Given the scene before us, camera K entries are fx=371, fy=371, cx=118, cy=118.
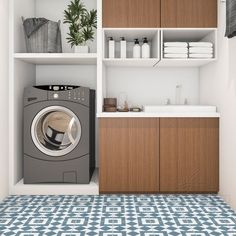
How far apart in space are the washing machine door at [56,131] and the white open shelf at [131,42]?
2.29ft

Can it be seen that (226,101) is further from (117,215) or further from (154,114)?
(117,215)

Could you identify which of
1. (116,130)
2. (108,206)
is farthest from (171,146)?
(108,206)

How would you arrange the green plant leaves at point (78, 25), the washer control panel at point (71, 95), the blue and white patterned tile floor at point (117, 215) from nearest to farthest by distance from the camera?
the blue and white patterned tile floor at point (117, 215) → the washer control panel at point (71, 95) → the green plant leaves at point (78, 25)

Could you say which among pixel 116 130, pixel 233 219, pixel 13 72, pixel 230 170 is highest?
pixel 13 72

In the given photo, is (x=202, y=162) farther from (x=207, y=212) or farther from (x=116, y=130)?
(x=116, y=130)

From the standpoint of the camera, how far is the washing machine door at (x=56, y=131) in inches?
145

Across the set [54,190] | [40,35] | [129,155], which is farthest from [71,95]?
[54,190]

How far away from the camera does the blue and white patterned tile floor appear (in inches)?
105

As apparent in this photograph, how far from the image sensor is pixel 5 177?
3.54 m

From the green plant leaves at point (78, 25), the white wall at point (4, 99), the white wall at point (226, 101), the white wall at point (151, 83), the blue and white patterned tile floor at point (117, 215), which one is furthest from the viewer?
the white wall at point (151, 83)

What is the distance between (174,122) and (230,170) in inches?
26.9

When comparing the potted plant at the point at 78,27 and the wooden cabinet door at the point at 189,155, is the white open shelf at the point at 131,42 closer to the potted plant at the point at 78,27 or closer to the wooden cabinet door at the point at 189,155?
the potted plant at the point at 78,27

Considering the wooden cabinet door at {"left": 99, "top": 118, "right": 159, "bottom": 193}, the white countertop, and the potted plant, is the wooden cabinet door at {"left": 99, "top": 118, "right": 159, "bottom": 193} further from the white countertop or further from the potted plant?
the potted plant

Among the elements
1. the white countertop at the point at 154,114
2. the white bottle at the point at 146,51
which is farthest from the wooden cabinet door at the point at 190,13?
the white countertop at the point at 154,114
